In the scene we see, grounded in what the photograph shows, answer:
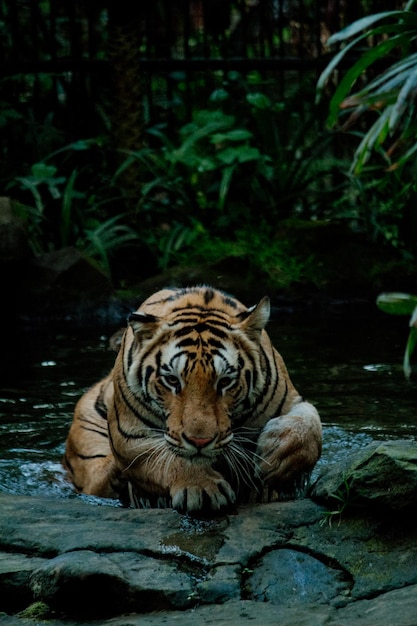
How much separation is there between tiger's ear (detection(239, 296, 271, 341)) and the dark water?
117 centimetres

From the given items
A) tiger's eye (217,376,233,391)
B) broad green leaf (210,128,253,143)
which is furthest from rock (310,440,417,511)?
broad green leaf (210,128,253,143)

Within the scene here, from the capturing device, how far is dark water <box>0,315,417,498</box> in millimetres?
5301

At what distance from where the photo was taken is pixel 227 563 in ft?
10.5

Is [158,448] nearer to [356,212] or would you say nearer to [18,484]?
[18,484]

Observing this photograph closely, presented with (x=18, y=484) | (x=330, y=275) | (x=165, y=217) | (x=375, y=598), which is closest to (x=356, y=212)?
(x=330, y=275)

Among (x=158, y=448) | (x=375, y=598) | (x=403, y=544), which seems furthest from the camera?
(x=158, y=448)

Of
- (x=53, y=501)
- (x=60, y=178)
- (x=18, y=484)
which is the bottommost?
(x=18, y=484)

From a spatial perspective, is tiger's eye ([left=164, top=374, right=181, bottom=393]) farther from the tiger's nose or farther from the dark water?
the dark water

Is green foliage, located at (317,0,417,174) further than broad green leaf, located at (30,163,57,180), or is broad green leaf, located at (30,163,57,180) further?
broad green leaf, located at (30,163,57,180)

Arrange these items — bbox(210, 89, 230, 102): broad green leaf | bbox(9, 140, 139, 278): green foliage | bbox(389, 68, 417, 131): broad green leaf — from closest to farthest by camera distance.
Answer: bbox(389, 68, 417, 131): broad green leaf, bbox(9, 140, 139, 278): green foliage, bbox(210, 89, 230, 102): broad green leaf

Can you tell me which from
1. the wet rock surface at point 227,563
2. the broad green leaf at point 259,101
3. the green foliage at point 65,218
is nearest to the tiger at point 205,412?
the wet rock surface at point 227,563

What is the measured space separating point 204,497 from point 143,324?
0.71m

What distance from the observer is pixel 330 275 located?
9273mm

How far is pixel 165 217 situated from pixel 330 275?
1726 mm
